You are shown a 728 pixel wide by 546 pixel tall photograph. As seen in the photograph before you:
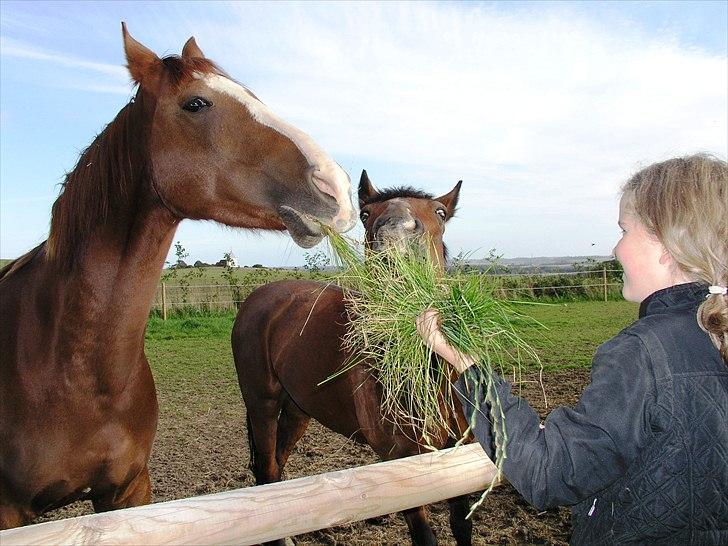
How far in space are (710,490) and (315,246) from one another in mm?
1610

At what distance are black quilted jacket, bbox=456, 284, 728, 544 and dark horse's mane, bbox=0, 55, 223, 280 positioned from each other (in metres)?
1.98

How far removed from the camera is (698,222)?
4.36 ft

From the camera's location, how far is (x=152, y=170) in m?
2.51

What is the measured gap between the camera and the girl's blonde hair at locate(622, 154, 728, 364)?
1.31 metres

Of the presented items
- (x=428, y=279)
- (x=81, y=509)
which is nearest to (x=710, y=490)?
(x=428, y=279)

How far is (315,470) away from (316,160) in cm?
405

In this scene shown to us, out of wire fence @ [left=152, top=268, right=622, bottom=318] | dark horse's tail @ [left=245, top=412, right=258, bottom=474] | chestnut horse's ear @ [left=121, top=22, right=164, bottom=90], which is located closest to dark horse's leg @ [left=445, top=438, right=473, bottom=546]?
dark horse's tail @ [left=245, top=412, right=258, bottom=474]

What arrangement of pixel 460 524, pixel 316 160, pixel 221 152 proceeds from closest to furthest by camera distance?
pixel 316 160
pixel 221 152
pixel 460 524

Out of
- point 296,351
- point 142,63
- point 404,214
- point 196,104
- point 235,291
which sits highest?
point 142,63

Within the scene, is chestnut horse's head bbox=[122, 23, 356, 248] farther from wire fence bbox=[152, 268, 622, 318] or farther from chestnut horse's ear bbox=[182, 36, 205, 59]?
wire fence bbox=[152, 268, 622, 318]

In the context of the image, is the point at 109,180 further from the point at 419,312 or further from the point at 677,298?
the point at 677,298

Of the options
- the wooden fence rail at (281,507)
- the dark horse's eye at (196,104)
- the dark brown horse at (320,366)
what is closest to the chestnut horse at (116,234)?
the dark horse's eye at (196,104)

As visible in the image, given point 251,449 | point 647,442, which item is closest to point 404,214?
point 647,442

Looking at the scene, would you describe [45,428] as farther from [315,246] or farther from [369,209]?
[369,209]
